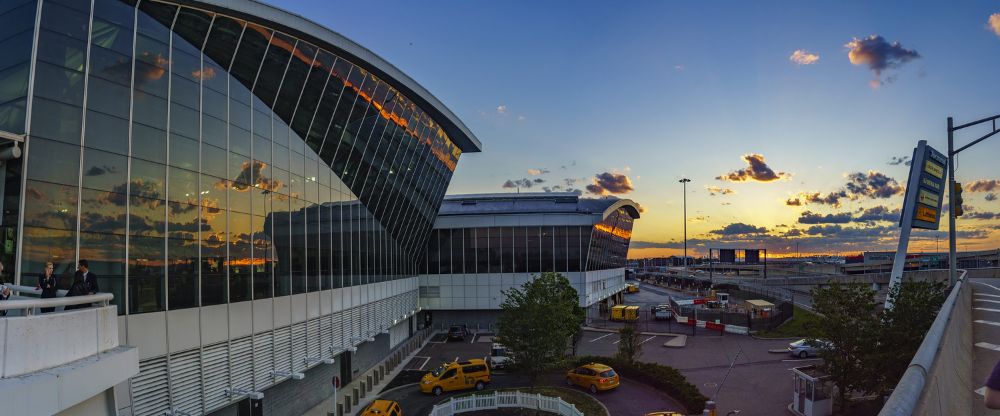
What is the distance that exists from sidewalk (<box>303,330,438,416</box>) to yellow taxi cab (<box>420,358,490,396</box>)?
9.87 feet

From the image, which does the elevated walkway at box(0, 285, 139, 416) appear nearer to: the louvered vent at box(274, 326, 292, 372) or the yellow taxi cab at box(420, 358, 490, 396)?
the louvered vent at box(274, 326, 292, 372)

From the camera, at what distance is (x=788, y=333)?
138 feet

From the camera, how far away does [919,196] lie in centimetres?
3139

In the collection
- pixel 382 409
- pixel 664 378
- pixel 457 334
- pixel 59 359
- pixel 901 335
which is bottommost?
pixel 457 334

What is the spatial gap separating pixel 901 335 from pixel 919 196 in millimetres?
17328

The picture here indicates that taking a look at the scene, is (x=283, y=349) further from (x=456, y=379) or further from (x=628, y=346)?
(x=628, y=346)

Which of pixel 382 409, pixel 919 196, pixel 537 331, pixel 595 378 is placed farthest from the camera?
pixel 919 196

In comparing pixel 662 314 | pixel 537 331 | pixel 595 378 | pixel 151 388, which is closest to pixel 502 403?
pixel 537 331

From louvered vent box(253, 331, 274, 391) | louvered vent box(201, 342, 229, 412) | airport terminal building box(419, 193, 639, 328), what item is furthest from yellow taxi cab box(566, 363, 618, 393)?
airport terminal building box(419, 193, 639, 328)

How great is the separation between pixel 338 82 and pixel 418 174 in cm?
1336

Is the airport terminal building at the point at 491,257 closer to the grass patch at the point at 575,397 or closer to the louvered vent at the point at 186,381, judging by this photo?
the grass patch at the point at 575,397

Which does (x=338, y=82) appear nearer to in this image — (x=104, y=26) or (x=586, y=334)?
(x=104, y=26)

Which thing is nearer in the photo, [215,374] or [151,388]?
[151,388]

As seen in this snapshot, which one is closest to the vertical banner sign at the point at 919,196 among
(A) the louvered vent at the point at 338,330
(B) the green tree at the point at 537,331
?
(B) the green tree at the point at 537,331
